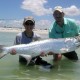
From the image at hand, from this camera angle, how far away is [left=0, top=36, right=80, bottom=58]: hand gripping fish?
858 centimetres

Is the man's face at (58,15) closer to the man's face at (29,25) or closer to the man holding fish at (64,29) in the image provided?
the man holding fish at (64,29)

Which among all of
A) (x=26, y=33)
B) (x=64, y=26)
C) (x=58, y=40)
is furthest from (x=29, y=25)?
(x=64, y=26)

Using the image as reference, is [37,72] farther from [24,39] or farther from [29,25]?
[29,25]

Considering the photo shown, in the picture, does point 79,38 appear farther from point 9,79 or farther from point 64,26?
point 9,79

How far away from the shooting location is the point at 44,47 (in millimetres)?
8906

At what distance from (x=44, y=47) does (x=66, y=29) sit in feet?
6.96

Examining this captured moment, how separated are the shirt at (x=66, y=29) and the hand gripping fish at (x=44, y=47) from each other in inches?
63.5

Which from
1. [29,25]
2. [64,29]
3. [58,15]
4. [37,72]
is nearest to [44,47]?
[37,72]

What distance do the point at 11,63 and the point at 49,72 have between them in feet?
6.29

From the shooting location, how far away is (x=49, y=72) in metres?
9.24

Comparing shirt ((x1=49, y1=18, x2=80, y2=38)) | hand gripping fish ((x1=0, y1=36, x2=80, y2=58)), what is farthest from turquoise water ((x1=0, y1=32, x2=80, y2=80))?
shirt ((x1=49, y1=18, x2=80, y2=38))

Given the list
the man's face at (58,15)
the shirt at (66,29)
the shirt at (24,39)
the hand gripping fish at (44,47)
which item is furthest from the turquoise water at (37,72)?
the man's face at (58,15)

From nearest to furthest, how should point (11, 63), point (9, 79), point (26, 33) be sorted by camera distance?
point (9, 79) → point (26, 33) → point (11, 63)

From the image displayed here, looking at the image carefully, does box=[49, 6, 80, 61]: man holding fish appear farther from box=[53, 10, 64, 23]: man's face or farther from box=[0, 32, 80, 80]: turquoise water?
box=[0, 32, 80, 80]: turquoise water
